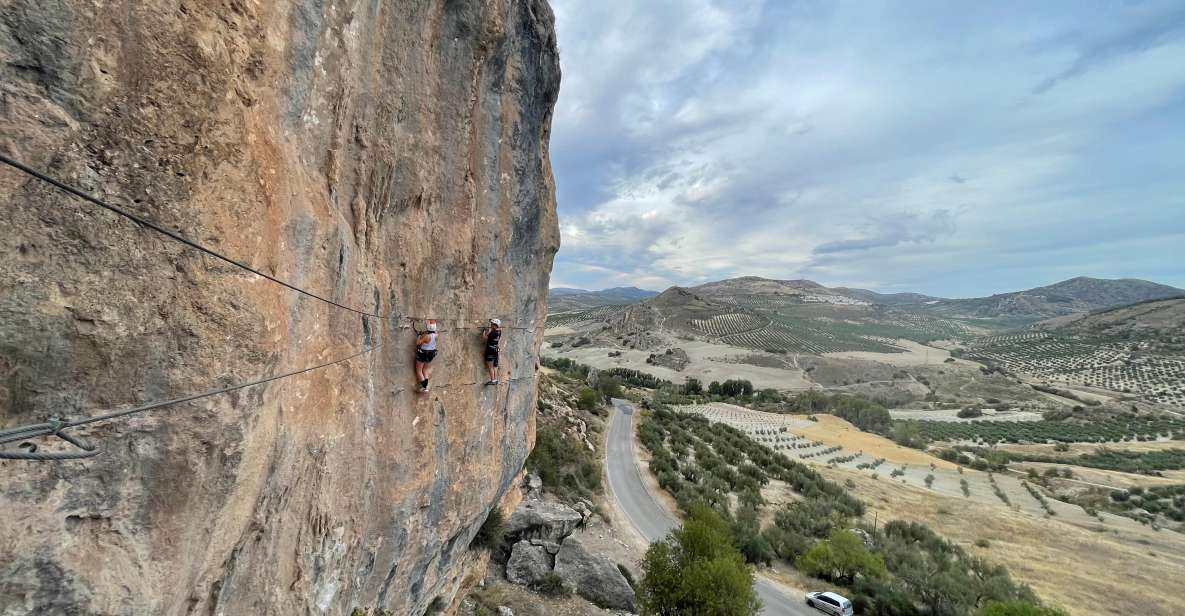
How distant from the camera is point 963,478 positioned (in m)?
46.0

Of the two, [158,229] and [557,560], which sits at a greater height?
[158,229]

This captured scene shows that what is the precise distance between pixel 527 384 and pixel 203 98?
929 centimetres

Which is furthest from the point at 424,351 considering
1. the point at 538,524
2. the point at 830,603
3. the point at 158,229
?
the point at 830,603

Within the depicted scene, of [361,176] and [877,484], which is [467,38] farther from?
[877,484]

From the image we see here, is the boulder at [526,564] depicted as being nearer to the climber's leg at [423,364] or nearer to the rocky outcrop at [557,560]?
the rocky outcrop at [557,560]

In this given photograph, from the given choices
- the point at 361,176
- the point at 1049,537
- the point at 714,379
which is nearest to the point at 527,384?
the point at 361,176

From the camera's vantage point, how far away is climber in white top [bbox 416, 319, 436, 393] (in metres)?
7.68

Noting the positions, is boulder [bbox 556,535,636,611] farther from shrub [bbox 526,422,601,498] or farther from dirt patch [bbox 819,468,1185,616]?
dirt patch [bbox 819,468,1185,616]

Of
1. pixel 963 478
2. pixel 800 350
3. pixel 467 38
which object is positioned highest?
pixel 467 38

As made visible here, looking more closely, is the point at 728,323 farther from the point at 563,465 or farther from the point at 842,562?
the point at 842,562

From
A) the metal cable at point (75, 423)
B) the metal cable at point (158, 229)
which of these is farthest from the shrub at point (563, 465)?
the metal cable at point (158, 229)

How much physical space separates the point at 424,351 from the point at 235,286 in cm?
347

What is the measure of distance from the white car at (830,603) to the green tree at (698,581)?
5.36 metres

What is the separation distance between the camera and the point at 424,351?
25.1 feet
